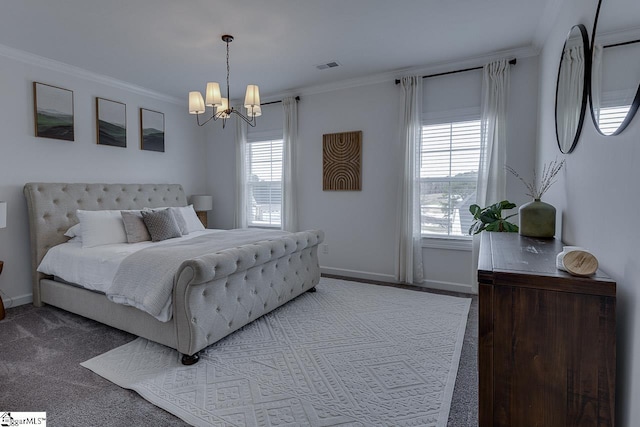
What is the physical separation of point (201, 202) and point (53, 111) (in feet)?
7.00

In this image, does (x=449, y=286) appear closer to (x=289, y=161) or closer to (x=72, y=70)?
(x=289, y=161)

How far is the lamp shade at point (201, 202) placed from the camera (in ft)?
16.9

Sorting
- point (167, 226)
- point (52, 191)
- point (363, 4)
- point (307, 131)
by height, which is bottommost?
point (167, 226)

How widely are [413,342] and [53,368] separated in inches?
104

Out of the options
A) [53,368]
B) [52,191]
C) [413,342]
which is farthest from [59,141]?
[413,342]

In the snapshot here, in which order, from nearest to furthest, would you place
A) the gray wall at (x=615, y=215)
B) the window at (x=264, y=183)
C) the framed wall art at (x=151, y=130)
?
the gray wall at (x=615, y=215)
the framed wall art at (x=151, y=130)
the window at (x=264, y=183)

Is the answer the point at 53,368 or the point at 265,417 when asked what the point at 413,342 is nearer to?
the point at 265,417

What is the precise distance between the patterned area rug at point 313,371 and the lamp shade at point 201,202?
2730 millimetres

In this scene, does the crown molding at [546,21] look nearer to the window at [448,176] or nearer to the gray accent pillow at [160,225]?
the window at [448,176]


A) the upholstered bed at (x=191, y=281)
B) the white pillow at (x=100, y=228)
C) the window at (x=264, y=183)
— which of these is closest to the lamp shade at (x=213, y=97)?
the upholstered bed at (x=191, y=281)

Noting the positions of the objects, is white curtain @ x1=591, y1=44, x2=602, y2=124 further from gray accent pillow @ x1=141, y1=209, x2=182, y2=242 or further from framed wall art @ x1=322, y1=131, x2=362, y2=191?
gray accent pillow @ x1=141, y1=209, x2=182, y2=242

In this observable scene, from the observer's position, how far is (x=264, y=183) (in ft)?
17.2

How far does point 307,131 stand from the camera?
479 centimetres

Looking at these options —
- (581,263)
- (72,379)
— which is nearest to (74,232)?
(72,379)
